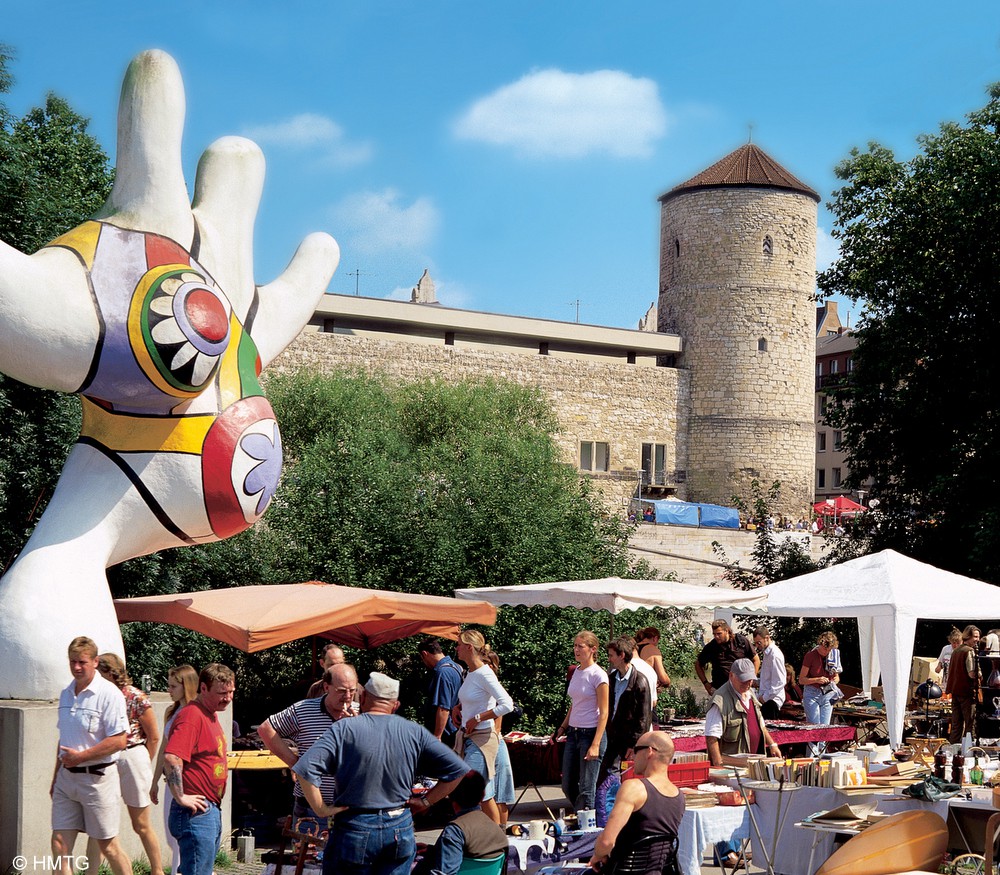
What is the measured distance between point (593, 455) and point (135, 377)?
39.9m

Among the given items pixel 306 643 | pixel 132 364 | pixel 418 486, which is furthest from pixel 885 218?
pixel 132 364

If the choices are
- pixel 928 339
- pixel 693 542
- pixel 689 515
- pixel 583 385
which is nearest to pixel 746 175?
pixel 583 385

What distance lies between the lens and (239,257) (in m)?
10.1

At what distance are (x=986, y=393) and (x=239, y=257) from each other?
14.3 meters

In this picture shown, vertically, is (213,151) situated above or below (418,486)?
above

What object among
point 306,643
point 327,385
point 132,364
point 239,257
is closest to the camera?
point 132,364

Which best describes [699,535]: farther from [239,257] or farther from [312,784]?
[312,784]

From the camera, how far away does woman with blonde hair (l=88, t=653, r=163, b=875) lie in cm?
684

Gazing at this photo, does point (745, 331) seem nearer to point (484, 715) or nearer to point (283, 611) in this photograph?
point (283, 611)

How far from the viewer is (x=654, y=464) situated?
49.7m

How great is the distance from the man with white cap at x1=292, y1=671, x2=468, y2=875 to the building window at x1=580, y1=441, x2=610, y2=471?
42287mm

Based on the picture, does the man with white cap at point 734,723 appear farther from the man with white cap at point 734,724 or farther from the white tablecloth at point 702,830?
the white tablecloth at point 702,830

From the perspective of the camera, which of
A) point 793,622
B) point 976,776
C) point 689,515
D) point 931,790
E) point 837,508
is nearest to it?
point 931,790

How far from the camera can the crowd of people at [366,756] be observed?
534 cm
